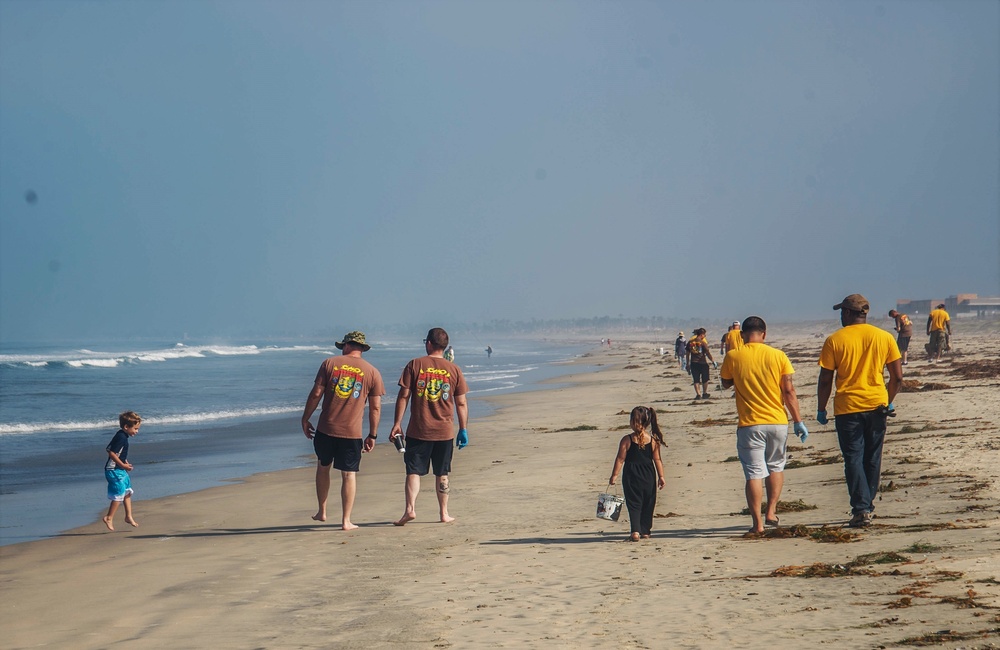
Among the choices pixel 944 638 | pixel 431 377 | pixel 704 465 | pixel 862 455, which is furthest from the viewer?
pixel 704 465

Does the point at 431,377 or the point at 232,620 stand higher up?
the point at 431,377

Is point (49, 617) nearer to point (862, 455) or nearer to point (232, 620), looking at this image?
point (232, 620)

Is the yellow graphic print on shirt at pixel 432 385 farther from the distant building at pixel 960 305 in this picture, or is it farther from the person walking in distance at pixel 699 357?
the distant building at pixel 960 305

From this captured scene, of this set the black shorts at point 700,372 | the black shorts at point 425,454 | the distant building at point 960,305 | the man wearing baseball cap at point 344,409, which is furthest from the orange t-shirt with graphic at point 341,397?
the distant building at point 960,305

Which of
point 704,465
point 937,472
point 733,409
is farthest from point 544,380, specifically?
point 937,472

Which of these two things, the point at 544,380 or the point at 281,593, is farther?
the point at 544,380

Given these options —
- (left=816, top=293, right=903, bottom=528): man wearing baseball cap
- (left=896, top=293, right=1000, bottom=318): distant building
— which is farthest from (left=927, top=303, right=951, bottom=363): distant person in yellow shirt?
(left=896, top=293, right=1000, bottom=318): distant building

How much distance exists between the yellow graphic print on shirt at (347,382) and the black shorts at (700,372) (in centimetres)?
1425

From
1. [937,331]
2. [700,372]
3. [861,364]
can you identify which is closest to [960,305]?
[937,331]

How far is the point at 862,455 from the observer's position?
7.72m

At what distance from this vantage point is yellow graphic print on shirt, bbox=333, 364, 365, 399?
28.9 feet

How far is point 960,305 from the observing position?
120 meters

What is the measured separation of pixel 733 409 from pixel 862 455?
11.7 m

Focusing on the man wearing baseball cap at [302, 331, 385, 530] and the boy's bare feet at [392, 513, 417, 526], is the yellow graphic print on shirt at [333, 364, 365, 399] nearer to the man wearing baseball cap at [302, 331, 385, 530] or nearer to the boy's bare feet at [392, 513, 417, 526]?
the man wearing baseball cap at [302, 331, 385, 530]
